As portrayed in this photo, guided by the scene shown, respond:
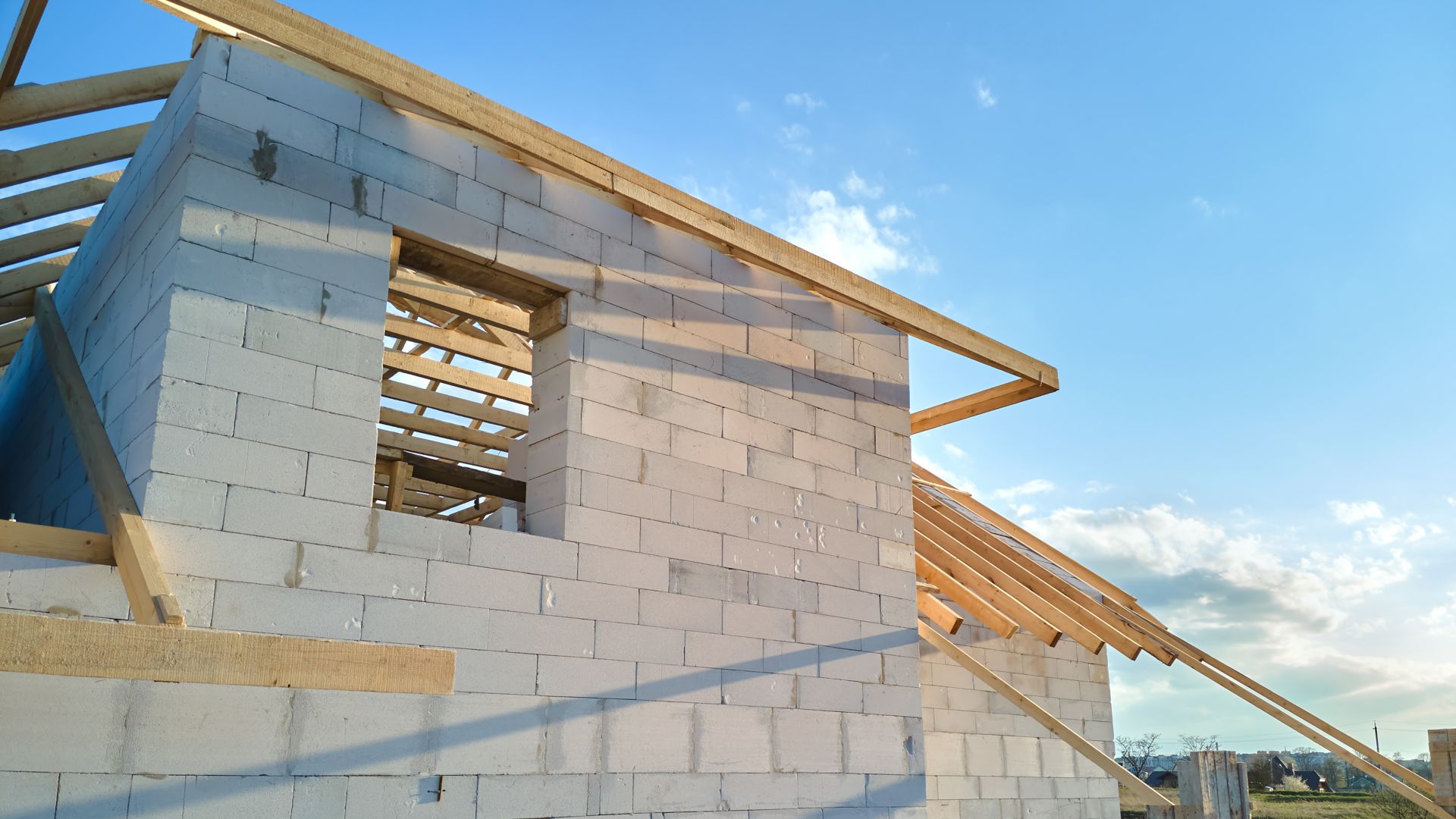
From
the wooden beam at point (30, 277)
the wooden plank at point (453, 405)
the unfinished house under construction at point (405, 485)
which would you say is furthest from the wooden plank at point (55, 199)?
the wooden plank at point (453, 405)

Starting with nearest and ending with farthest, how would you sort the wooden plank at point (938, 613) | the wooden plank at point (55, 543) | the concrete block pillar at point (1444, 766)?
the wooden plank at point (55, 543) < the wooden plank at point (938, 613) < the concrete block pillar at point (1444, 766)

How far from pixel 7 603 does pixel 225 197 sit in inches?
67.3

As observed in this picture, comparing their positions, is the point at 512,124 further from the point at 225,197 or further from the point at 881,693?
the point at 881,693

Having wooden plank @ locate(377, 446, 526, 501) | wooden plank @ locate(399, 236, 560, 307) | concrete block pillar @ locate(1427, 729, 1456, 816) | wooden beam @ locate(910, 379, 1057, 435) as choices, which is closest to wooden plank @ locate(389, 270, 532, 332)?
wooden plank @ locate(399, 236, 560, 307)

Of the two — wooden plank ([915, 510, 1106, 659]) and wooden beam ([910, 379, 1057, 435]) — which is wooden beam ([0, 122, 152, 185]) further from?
wooden plank ([915, 510, 1106, 659])

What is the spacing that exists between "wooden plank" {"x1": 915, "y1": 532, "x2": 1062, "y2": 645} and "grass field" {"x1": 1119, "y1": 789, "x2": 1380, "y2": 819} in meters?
14.2

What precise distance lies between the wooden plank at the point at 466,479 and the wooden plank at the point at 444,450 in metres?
3.74

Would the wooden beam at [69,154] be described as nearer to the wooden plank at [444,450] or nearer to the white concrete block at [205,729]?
the white concrete block at [205,729]

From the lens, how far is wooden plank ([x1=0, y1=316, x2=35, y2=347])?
7500mm

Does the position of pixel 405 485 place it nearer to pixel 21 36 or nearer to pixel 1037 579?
pixel 21 36

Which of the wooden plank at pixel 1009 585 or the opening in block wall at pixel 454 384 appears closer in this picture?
A: the opening in block wall at pixel 454 384

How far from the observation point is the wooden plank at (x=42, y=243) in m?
5.80

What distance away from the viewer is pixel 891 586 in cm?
638

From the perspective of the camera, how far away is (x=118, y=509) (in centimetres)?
371
